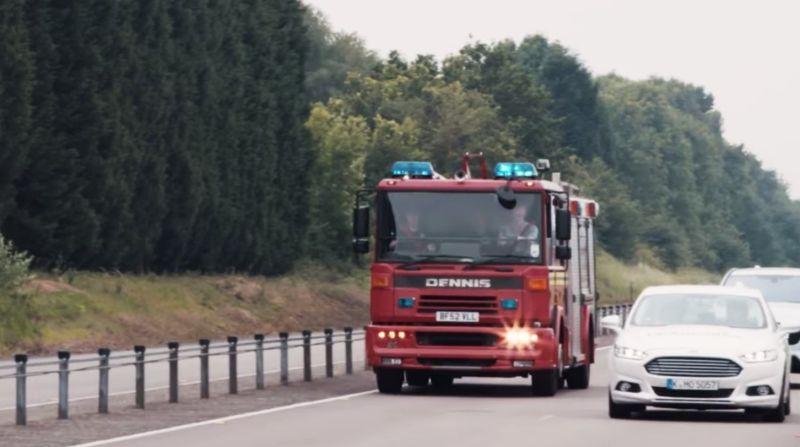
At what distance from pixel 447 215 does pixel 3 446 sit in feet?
32.6

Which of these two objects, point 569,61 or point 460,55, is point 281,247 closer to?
point 460,55

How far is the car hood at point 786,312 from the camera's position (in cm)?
3250

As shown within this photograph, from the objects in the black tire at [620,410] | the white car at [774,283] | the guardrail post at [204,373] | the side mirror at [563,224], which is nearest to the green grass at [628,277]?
the white car at [774,283]

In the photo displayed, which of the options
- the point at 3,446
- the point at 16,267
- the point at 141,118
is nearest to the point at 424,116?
the point at 141,118

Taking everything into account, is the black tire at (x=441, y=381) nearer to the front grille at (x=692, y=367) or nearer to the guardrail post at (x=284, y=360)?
the guardrail post at (x=284, y=360)

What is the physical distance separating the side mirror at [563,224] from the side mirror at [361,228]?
248 cm

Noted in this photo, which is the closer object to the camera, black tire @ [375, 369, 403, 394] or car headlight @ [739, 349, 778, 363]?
→ car headlight @ [739, 349, 778, 363]

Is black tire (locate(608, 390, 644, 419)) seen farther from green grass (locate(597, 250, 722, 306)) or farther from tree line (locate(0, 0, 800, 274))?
green grass (locate(597, 250, 722, 306))

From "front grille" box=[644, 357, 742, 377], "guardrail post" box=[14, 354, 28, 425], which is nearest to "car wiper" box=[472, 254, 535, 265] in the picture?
"front grille" box=[644, 357, 742, 377]

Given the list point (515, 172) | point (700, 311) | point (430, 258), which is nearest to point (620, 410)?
point (700, 311)

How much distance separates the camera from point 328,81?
155250 mm

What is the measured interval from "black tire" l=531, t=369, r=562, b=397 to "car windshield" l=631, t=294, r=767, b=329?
4085mm

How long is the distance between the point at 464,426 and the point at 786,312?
11.7m

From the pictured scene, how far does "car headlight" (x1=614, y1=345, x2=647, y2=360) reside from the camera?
23.2 meters
